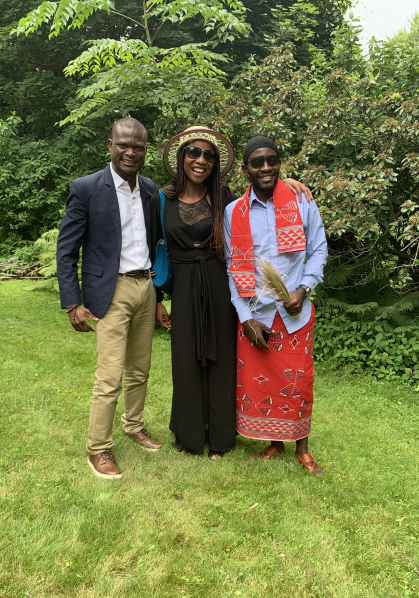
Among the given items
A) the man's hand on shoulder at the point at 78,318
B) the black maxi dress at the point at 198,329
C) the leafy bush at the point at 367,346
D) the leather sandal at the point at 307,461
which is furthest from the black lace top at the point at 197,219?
the leafy bush at the point at 367,346

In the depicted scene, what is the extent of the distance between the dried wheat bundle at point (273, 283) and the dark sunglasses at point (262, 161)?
2.18 feet

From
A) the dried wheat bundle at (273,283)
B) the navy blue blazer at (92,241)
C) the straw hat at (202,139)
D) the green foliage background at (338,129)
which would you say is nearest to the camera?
the dried wheat bundle at (273,283)

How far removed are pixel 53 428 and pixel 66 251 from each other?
5.41ft

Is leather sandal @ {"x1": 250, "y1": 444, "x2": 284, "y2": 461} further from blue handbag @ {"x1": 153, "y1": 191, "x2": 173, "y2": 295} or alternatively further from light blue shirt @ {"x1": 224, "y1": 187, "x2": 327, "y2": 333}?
blue handbag @ {"x1": 153, "y1": 191, "x2": 173, "y2": 295}

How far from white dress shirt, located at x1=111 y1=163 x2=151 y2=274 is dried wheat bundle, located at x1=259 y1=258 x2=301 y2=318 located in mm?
890

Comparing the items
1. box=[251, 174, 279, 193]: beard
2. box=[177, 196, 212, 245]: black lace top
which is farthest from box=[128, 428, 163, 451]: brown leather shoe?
box=[251, 174, 279, 193]: beard

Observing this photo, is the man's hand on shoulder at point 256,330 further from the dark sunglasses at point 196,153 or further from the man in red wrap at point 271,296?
the dark sunglasses at point 196,153

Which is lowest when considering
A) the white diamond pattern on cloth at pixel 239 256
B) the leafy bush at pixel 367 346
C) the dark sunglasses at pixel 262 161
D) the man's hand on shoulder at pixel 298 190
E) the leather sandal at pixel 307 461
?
the leafy bush at pixel 367 346

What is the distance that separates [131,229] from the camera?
3521 millimetres

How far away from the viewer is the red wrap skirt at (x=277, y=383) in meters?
3.47

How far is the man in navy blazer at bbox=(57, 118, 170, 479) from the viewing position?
3.37 meters

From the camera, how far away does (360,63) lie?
608 centimetres

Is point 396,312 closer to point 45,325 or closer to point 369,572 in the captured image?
point 369,572

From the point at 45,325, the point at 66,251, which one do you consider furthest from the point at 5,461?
the point at 45,325
